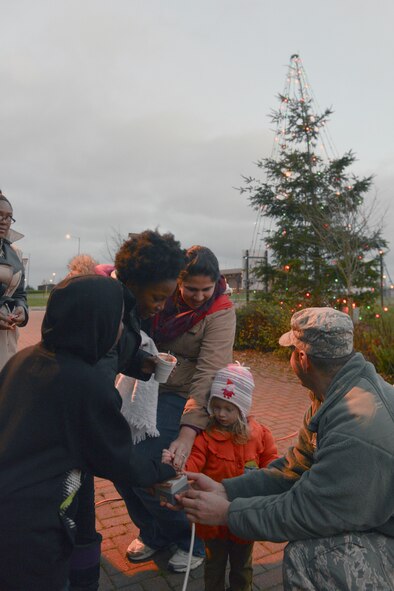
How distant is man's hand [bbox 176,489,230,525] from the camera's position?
6.97 ft

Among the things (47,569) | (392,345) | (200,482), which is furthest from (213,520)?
(392,345)

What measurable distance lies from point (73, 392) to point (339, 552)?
119cm

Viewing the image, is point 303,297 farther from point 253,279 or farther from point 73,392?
point 73,392

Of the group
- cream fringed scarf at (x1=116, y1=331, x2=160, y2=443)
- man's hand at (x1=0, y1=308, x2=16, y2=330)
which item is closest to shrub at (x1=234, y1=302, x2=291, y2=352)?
man's hand at (x1=0, y1=308, x2=16, y2=330)

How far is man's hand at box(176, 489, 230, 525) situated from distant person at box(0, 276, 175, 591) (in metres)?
0.55

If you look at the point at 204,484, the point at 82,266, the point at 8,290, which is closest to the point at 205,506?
the point at 204,484

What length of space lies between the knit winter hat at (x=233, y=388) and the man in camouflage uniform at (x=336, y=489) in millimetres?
673

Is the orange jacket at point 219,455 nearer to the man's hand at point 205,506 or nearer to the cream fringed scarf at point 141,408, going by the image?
the cream fringed scarf at point 141,408

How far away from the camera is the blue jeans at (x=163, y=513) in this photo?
9.53 feet

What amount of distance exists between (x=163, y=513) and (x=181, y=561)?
0.33m

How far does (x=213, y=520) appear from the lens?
7.01 feet

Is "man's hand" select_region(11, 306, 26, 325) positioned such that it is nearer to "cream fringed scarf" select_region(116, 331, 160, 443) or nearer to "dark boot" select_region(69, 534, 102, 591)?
"cream fringed scarf" select_region(116, 331, 160, 443)

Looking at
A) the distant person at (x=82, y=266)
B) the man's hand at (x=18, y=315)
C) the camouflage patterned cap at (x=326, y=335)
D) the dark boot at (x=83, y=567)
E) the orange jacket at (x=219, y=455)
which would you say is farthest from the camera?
the man's hand at (x=18, y=315)

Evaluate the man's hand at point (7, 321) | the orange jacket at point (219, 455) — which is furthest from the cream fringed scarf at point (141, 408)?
the man's hand at point (7, 321)
